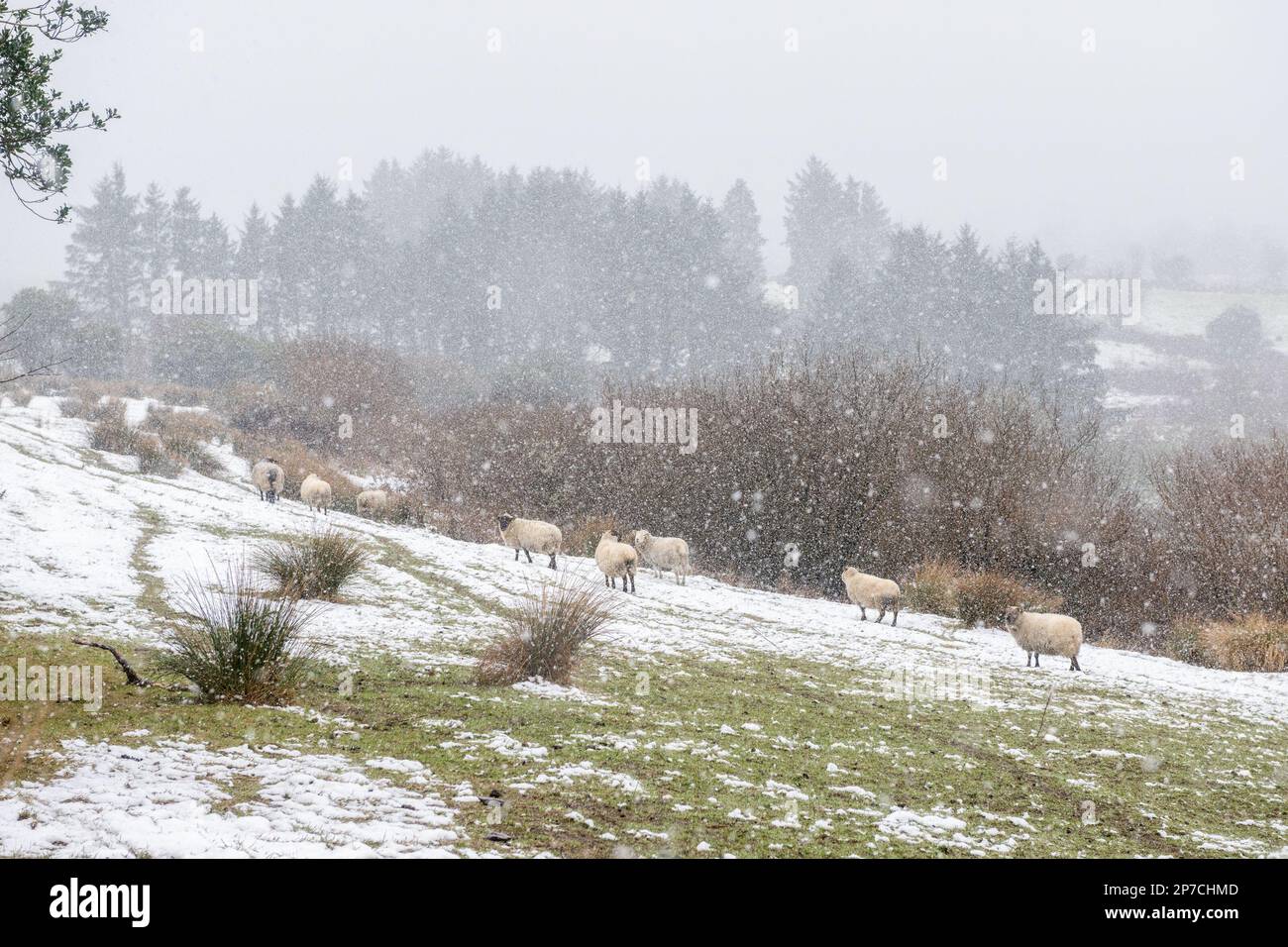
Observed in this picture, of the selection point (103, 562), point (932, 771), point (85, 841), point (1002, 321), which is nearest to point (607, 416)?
point (103, 562)

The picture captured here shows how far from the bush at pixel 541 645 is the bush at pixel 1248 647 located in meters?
11.5

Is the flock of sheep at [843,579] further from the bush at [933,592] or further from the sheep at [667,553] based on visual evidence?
the bush at [933,592]

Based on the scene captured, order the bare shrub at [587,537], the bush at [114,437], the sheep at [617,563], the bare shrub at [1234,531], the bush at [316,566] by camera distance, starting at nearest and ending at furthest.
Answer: the bush at [316,566], the sheep at [617,563], the bare shrub at [1234,531], the bare shrub at [587,537], the bush at [114,437]

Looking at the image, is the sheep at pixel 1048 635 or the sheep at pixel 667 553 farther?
the sheep at pixel 667 553

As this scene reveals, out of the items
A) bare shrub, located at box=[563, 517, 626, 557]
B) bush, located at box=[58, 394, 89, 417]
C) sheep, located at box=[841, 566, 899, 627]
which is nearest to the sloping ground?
sheep, located at box=[841, 566, 899, 627]

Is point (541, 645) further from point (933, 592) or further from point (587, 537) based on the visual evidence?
point (587, 537)

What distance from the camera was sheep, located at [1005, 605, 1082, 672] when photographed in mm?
11398

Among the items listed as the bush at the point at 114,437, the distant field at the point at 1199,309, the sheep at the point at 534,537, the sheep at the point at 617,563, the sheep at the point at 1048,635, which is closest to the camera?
the sheep at the point at 1048,635

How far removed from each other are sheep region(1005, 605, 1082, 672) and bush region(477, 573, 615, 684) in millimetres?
6687

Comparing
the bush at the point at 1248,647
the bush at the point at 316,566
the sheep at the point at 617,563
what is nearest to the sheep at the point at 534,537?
the sheep at the point at 617,563

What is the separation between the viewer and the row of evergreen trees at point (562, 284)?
6094 cm

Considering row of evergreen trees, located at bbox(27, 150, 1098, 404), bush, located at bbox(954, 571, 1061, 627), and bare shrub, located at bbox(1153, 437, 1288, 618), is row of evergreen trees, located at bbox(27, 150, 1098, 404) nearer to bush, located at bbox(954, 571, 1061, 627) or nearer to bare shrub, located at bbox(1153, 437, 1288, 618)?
bare shrub, located at bbox(1153, 437, 1288, 618)
